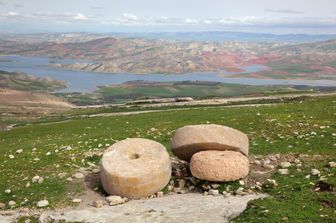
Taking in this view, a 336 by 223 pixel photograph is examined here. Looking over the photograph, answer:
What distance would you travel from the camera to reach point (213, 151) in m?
18.7

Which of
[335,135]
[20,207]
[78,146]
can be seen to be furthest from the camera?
[78,146]

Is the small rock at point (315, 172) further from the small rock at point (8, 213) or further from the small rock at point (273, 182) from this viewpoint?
the small rock at point (8, 213)

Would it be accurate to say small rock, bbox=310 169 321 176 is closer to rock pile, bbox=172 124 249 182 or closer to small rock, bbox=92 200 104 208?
rock pile, bbox=172 124 249 182

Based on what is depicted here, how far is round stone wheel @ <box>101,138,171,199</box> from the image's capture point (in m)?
17.2

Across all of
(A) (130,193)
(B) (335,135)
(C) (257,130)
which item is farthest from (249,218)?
(C) (257,130)

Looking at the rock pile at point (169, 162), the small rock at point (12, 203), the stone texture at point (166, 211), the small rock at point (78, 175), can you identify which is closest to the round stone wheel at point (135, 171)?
the rock pile at point (169, 162)

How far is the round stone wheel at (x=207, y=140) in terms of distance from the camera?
1894 centimetres

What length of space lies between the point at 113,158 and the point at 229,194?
5.52 m

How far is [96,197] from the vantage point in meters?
18.0

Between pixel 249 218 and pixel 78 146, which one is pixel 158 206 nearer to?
pixel 249 218

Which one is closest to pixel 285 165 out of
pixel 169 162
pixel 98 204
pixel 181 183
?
pixel 181 183

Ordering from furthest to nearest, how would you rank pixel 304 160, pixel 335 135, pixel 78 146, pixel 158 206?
pixel 78 146
pixel 335 135
pixel 304 160
pixel 158 206

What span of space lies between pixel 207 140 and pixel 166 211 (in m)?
4.67

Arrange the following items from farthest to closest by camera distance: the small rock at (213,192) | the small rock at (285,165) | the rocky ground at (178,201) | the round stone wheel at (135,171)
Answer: the small rock at (285,165), the round stone wheel at (135,171), the small rock at (213,192), the rocky ground at (178,201)
